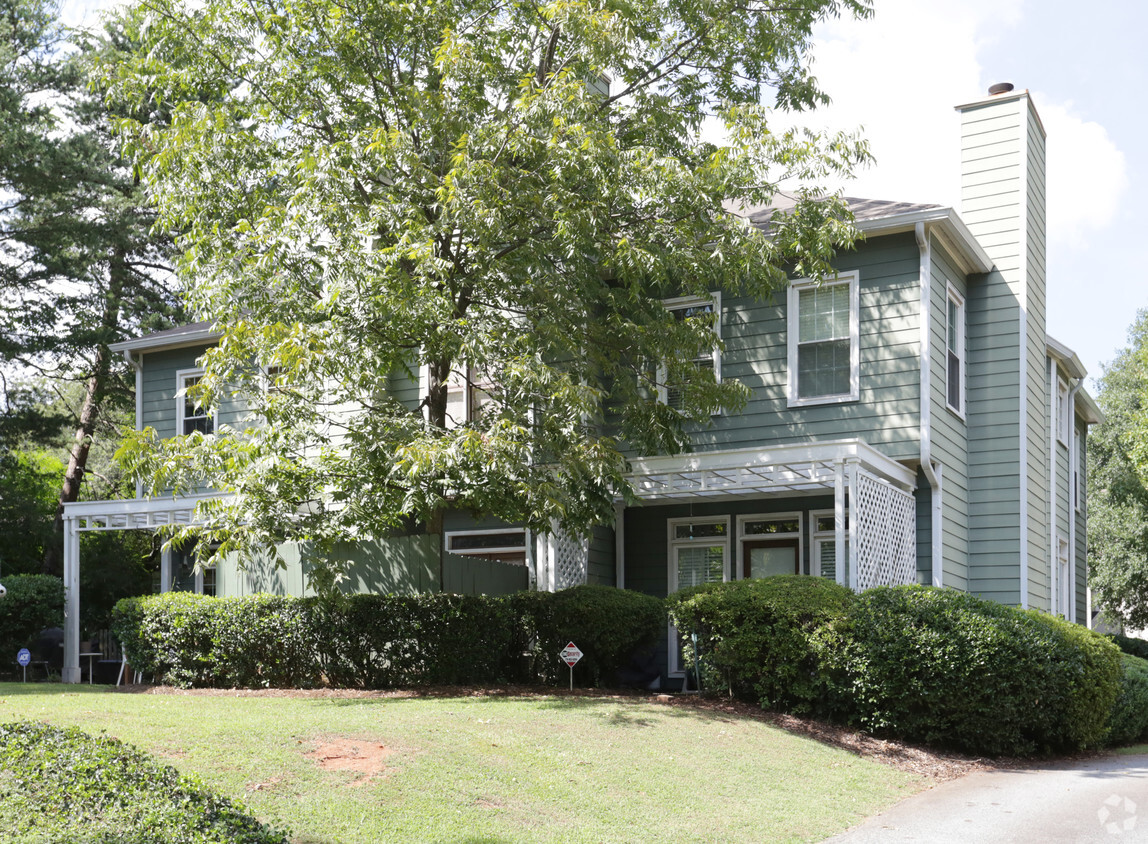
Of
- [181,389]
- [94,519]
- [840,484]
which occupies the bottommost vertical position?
[94,519]

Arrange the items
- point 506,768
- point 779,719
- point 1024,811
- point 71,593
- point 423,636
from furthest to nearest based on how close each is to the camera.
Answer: point 71,593
point 423,636
point 779,719
point 1024,811
point 506,768

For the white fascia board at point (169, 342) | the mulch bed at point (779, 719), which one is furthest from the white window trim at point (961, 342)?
the white fascia board at point (169, 342)

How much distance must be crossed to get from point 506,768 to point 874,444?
310 inches

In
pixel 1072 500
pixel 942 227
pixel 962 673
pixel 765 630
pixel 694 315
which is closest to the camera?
pixel 962 673

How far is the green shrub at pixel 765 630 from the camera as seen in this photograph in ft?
38.2

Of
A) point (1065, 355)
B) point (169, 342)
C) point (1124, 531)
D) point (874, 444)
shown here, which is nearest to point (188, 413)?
point (169, 342)

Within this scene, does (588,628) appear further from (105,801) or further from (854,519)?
(105,801)

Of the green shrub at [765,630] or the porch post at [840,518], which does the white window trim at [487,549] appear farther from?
the porch post at [840,518]

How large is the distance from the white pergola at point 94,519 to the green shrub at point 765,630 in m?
9.16

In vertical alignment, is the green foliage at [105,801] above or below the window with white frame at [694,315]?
below

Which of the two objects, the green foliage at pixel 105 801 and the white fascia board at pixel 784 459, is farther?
the white fascia board at pixel 784 459

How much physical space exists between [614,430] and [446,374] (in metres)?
3.35

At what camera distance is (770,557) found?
15.7 metres

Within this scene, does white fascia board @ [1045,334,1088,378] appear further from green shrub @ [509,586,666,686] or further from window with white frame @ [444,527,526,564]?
window with white frame @ [444,527,526,564]
